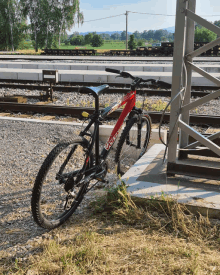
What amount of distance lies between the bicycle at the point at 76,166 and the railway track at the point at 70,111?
9.73ft

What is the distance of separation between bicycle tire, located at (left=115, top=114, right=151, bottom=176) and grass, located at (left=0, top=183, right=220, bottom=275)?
3.48ft

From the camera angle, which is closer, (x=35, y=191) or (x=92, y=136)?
(x=35, y=191)

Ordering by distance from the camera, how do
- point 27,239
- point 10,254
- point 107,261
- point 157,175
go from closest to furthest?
point 107,261 < point 10,254 < point 27,239 < point 157,175

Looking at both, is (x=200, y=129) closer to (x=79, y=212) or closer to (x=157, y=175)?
(x=157, y=175)

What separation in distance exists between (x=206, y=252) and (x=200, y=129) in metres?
4.74

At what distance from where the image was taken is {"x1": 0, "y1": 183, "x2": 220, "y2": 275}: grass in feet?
9.04

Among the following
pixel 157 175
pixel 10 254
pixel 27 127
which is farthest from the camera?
pixel 27 127

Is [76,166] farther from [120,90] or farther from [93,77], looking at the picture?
[93,77]

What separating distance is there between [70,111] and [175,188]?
203 inches

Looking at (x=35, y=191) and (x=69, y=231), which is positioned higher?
(x=35, y=191)

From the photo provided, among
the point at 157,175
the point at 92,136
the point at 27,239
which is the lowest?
the point at 27,239

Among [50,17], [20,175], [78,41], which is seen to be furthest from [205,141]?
[78,41]

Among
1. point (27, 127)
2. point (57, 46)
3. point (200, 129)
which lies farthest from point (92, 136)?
point (57, 46)

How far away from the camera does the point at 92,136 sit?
3670mm
